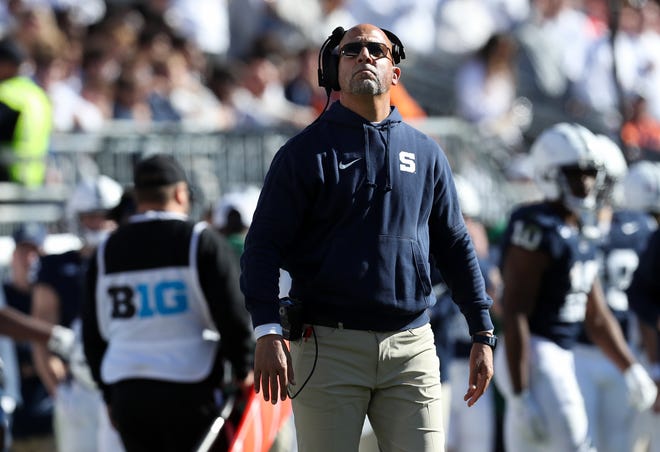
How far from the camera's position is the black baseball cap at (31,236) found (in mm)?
9773

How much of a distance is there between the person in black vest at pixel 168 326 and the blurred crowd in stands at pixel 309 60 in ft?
19.3

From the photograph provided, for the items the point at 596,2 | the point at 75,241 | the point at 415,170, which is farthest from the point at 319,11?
the point at 415,170

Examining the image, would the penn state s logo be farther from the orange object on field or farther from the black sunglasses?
the orange object on field

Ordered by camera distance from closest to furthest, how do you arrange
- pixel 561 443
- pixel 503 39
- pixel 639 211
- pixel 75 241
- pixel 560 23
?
pixel 561 443
pixel 639 211
pixel 75 241
pixel 503 39
pixel 560 23

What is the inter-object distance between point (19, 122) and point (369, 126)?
620 cm

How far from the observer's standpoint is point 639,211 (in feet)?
31.1

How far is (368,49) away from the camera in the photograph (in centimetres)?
486

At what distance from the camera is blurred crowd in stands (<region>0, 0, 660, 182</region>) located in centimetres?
1290

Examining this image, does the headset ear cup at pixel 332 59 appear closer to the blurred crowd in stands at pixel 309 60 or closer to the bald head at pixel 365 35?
the bald head at pixel 365 35

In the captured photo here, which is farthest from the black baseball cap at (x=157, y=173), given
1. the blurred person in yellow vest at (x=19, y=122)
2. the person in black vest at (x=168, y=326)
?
the blurred person in yellow vest at (x=19, y=122)

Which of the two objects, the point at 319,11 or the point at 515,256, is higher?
the point at 319,11

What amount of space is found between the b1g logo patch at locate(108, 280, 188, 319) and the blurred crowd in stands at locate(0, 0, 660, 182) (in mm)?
5920

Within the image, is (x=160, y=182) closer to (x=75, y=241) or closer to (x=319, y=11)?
(x=75, y=241)

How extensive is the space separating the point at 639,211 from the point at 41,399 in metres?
4.33
